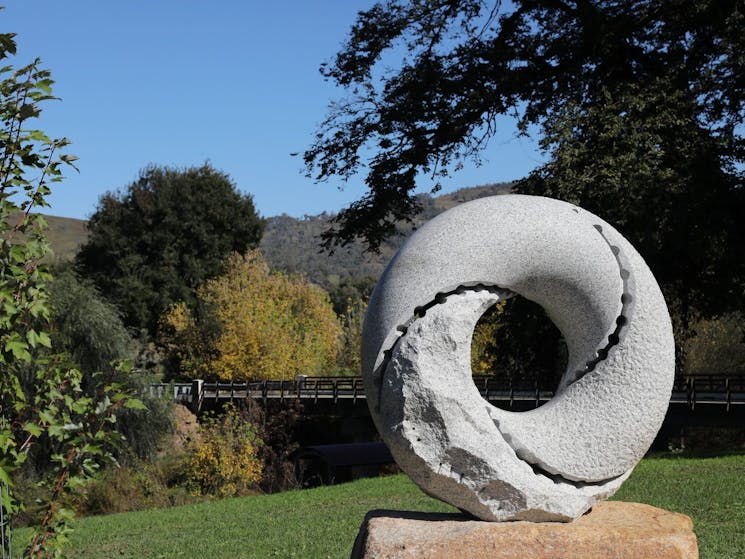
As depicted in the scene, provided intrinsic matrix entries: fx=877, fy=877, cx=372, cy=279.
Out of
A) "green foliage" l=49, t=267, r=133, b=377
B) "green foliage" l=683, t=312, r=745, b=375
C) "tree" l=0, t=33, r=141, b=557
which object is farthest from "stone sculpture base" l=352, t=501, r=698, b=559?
"green foliage" l=683, t=312, r=745, b=375

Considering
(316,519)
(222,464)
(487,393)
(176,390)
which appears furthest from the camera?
(176,390)

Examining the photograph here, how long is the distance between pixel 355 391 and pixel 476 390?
26.0 metres

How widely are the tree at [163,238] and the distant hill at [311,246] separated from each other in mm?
42727

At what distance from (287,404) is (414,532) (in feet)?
84.1

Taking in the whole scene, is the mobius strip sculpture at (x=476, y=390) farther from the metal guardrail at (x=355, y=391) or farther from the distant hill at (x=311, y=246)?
the distant hill at (x=311, y=246)

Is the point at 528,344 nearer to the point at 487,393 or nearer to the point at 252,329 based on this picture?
the point at 487,393

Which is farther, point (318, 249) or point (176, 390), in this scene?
point (318, 249)

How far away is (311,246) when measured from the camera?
149 m

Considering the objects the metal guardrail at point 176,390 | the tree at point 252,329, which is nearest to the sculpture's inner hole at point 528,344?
the metal guardrail at point 176,390

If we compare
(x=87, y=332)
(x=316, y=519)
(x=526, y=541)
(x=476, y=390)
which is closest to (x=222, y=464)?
(x=87, y=332)

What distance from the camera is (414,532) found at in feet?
19.5

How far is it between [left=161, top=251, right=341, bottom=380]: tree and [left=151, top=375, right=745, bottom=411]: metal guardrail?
1.33m

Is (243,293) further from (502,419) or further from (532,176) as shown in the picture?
(502,419)

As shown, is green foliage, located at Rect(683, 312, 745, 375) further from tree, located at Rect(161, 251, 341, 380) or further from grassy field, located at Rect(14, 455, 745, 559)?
tree, located at Rect(161, 251, 341, 380)
